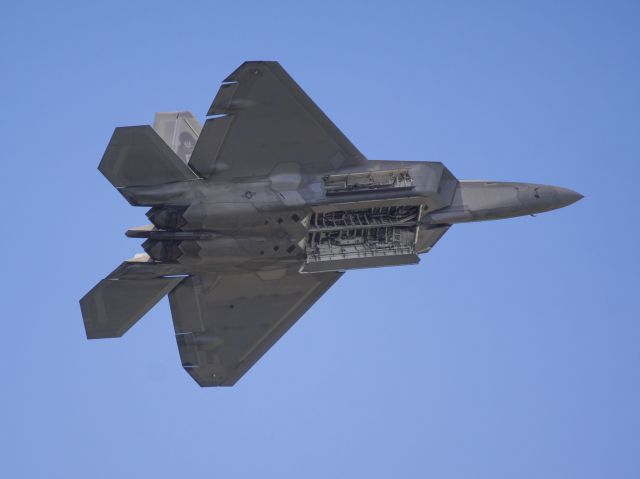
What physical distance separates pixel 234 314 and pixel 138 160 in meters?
5.77

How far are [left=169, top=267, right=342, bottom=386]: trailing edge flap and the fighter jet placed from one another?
1075 mm

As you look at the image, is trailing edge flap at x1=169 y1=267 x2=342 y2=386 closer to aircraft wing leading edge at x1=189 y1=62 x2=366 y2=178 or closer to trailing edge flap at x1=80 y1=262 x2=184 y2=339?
trailing edge flap at x1=80 y1=262 x2=184 y2=339

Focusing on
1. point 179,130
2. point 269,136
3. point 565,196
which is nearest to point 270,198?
point 269,136

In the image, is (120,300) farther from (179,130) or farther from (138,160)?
(179,130)

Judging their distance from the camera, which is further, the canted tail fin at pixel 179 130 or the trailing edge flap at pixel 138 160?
the canted tail fin at pixel 179 130

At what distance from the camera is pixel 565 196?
104ft

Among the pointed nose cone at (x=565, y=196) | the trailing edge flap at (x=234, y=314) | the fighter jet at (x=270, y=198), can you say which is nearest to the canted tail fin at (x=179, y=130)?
the fighter jet at (x=270, y=198)

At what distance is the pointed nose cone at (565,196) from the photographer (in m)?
31.7

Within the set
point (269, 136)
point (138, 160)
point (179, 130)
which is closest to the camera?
point (138, 160)

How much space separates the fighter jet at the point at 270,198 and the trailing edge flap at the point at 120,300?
0.09 feet

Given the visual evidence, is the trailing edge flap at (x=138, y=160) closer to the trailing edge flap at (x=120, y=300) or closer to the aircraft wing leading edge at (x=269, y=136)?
the aircraft wing leading edge at (x=269, y=136)

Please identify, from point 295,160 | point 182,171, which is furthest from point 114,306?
point 295,160

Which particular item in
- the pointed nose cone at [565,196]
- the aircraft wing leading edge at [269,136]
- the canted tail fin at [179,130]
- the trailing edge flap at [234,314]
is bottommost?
the trailing edge flap at [234,314]

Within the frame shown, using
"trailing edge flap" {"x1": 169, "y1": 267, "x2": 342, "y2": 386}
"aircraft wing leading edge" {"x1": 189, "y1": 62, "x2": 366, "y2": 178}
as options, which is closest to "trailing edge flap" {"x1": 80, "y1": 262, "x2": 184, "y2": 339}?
"trailing edge flap" {"x1": 169, "y1": 267, "x2": 342, "y2": 386}
